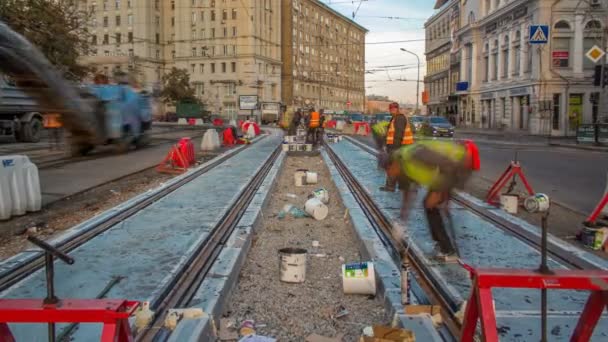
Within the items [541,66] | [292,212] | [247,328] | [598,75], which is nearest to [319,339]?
[247,328]

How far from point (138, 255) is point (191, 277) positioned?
116 cm

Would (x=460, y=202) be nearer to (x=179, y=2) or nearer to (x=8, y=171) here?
(x=8, y=171)

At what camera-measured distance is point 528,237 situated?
734 cm

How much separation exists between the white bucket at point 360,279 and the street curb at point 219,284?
46.5 inches

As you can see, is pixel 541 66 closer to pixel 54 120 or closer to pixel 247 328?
pixel 247 328

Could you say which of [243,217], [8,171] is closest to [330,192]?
[243,217]

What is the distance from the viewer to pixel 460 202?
410 inches

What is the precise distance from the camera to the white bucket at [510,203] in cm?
968

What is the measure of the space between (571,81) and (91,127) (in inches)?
1920

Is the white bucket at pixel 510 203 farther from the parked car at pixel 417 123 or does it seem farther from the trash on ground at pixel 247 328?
the trash on ground at pixel 247 328

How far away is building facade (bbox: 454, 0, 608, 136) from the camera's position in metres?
45.0

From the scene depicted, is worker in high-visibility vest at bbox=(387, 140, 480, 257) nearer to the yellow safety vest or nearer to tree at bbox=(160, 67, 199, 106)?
the yellow safety vest

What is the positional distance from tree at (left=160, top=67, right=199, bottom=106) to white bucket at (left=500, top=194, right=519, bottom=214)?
67.3 metres

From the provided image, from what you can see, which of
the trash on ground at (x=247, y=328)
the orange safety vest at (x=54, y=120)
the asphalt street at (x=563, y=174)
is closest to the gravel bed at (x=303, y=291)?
the trash on ground at (x=247, y=328)
